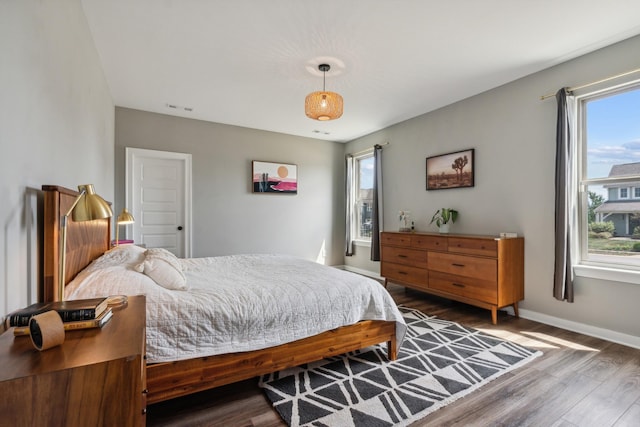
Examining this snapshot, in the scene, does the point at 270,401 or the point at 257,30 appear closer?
the point at 270,401

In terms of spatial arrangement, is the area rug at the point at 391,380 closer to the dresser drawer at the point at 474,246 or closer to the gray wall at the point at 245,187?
the dresser drawer at the point at 474,246

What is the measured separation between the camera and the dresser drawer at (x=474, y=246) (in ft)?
10.1

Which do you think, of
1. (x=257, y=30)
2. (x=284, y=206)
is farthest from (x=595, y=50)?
(x=284, y=206)

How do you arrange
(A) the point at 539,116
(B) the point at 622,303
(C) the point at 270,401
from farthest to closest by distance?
(A) the point at 539,116 → (B) the point at 622,303 → (C) the point at 270,401

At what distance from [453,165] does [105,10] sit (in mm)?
3855

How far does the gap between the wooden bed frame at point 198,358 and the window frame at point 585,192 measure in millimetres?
1991

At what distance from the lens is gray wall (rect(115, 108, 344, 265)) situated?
4445 mm

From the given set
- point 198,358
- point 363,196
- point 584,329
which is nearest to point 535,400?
point 584,329

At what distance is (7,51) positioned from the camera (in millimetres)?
1093

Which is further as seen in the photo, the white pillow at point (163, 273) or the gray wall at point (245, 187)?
the gray wall at point (245, 187)

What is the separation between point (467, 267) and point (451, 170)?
4.53 feet

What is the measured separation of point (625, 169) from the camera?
2.69 metres

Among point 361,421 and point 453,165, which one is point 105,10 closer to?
point 361,421

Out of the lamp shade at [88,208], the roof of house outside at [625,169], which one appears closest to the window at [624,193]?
the roof of house outside at [625,169]
